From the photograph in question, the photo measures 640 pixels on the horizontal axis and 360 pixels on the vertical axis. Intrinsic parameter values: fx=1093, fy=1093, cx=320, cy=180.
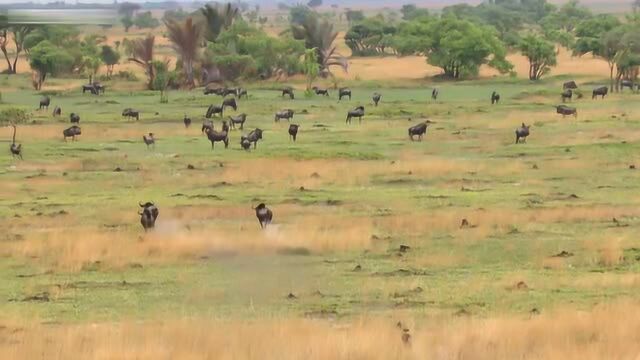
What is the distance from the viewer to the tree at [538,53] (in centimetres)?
7300

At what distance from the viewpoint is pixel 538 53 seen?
2894 inches

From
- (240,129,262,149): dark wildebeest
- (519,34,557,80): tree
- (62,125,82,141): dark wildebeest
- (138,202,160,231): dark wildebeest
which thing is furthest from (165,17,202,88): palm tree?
(138,202,160,231): dark wildebeest

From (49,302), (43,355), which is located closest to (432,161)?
(49,302)

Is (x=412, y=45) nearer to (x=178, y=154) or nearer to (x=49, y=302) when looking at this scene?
(x=178, y=154)

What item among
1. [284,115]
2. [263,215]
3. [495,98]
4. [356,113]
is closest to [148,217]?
[263,215]

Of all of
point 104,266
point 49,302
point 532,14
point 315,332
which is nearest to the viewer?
point 315,332

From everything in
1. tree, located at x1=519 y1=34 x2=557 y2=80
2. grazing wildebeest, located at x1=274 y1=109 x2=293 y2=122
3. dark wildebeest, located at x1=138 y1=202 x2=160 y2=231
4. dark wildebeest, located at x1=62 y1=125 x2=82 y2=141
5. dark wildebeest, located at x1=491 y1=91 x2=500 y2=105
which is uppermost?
tree, located at x1=519 y1=34 x2=557 y2=80

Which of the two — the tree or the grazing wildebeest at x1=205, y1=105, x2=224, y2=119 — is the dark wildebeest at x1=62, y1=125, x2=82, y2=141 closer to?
the grazing wildebeest at x1=205, y1=105, x2=224, y2=119

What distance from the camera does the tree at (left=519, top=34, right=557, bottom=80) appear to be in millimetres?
73000

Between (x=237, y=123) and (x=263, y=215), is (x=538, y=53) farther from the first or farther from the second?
(x=263, y=215)

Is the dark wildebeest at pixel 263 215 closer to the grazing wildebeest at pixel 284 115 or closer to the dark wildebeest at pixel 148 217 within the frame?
the dark wildebeest at pixel 148 217

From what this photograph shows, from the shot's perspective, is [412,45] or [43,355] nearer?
[43,355]

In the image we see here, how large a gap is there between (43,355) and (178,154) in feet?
79.7

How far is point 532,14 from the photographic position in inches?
6609
